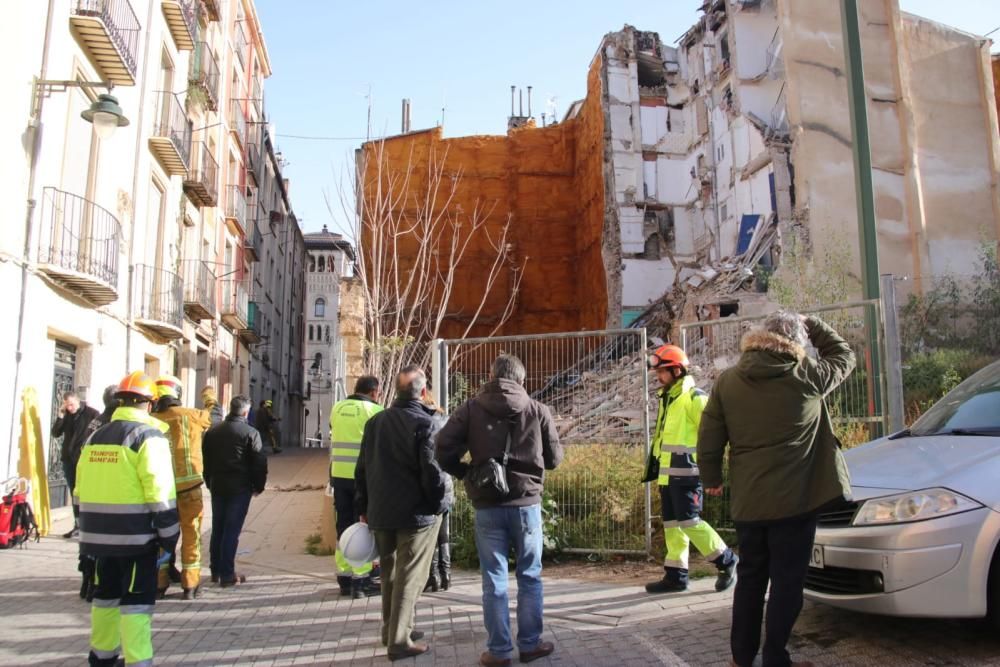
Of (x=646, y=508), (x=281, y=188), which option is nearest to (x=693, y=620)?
(x=646, y=508)

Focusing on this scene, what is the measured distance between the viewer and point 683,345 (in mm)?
7223

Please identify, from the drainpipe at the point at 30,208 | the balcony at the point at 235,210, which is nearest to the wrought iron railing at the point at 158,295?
the drainpipe at the point at 30,208

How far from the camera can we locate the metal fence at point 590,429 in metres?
7.27

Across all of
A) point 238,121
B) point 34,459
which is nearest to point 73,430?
point 34,459

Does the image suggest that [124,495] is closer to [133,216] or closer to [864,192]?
[864,192]

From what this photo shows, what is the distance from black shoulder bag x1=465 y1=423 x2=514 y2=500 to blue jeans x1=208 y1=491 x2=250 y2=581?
3156 mm

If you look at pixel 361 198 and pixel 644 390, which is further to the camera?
pixel 361 198

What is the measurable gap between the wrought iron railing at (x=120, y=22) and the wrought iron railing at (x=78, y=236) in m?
2.61

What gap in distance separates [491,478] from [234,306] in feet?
74.8

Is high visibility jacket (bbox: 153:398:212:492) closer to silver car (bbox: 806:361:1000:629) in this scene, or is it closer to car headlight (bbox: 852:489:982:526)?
silver car (bbox: 806:361:1000:629)

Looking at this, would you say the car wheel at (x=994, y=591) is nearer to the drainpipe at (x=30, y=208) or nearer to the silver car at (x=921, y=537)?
the silver car at (x=921, y=537)

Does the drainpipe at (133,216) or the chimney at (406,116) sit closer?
the drainpipe at (133,216)

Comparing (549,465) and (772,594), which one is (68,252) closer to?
(549,465)

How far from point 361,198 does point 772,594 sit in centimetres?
1000
